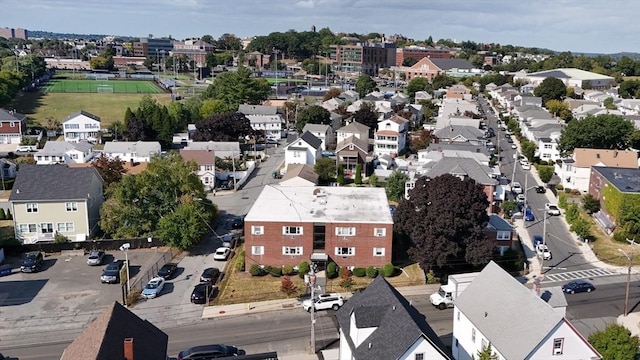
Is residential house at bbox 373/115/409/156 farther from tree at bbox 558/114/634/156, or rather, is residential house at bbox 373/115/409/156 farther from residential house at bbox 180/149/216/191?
residential house at bbox 180/149/216/191

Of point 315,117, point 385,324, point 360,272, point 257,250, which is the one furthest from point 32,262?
point 315,117

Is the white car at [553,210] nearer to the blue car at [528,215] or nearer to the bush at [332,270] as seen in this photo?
the blue car at [528,215]

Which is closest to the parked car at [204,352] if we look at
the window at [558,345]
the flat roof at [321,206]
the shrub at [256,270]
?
the shrub at [256,270]

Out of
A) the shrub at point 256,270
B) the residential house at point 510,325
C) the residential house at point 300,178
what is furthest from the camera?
the residential house at point 300,178

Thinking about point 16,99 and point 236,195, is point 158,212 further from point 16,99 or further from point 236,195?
point 16,99

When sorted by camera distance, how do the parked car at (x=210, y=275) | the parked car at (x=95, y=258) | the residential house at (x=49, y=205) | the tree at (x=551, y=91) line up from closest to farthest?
the parked car at (x=210, y=275)
the parked car at (x=95, y=258)
the residential house at (x=49, y=205)
the tree at (x=551, y=91)

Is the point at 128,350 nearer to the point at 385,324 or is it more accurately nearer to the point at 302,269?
the point at 385,324
